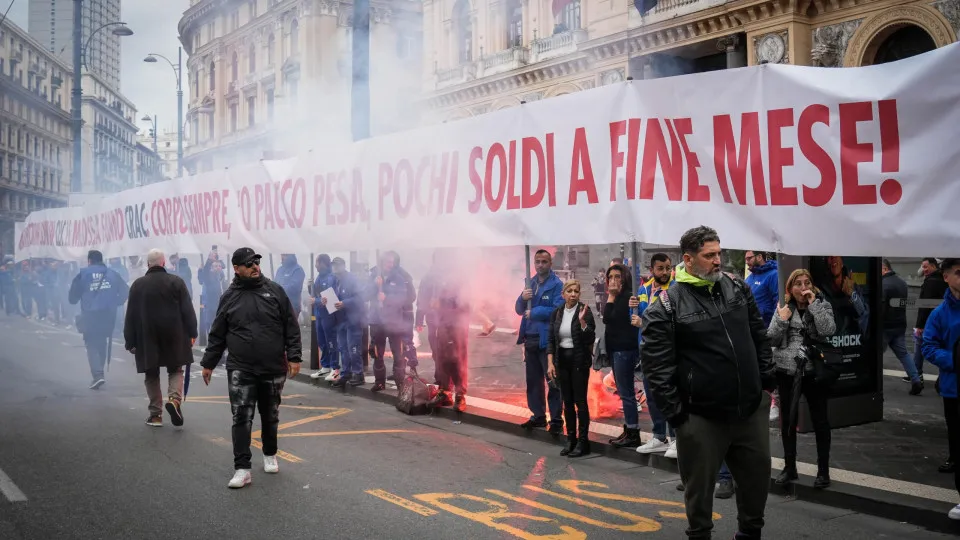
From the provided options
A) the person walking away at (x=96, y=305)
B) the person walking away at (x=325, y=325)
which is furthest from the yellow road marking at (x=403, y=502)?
the person walking away at (x=96, y=305)

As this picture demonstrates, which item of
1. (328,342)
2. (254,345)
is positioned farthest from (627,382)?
(328,342)

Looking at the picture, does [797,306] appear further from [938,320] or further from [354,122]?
[354,122]

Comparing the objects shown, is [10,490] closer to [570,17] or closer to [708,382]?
[708,382]

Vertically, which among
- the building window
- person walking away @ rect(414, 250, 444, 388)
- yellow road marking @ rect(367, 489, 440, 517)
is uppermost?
the building window

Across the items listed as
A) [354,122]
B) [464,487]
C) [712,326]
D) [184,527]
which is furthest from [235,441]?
[354,122]

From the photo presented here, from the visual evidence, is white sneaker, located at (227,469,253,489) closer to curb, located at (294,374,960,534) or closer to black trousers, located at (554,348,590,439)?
black trousers, located at (554,348,590,439)

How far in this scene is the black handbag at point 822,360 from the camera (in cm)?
557

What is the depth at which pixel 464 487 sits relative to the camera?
5691mm

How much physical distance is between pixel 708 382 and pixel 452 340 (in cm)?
511

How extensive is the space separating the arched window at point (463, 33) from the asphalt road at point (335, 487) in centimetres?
2296

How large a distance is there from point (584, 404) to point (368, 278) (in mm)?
4649

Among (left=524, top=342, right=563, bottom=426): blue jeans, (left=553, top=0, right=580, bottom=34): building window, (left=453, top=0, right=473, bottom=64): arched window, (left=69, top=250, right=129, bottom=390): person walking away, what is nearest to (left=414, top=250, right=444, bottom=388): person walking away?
(left=524, top=342, right=563, bottom=426): blue jeans

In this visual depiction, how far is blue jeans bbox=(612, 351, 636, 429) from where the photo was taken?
6668 millimetres

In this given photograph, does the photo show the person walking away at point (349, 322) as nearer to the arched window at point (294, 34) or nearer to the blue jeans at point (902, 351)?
the blue jeans at point (902, 351)
